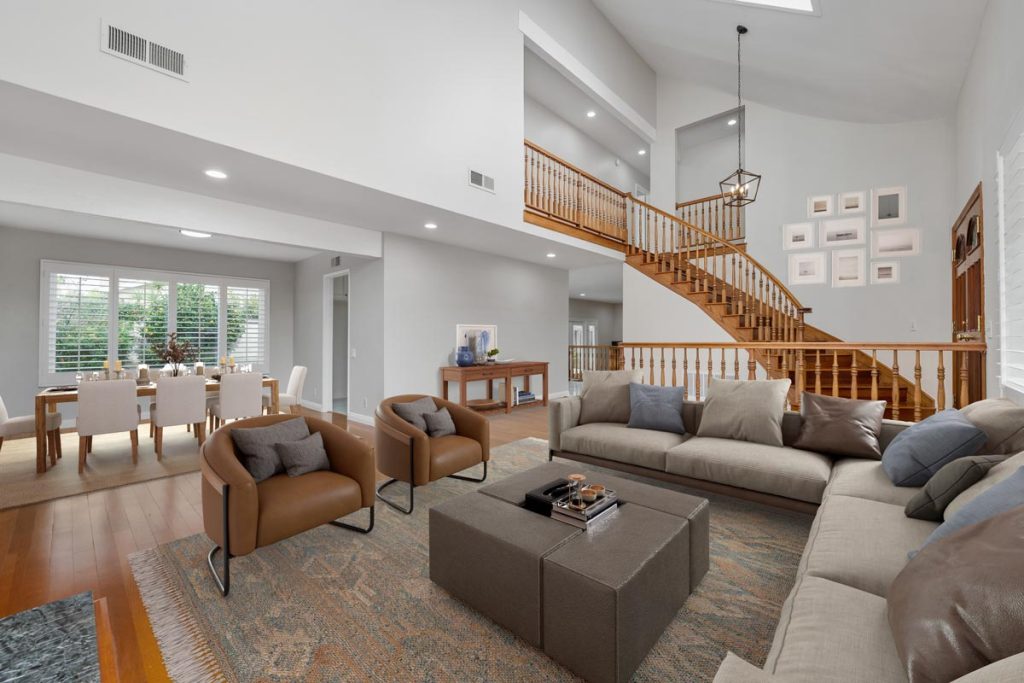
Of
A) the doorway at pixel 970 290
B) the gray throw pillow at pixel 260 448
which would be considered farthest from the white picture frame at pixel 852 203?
the gray throw pillow at pixel 260 448

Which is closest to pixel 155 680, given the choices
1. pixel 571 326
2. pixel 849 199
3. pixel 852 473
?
pixel 852 473

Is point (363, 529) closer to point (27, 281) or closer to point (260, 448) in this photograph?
point (260, 448)

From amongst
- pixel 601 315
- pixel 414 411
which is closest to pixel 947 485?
pixel 414 411

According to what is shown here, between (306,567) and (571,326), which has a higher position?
(571,326)

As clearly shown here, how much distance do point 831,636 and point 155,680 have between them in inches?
85.9

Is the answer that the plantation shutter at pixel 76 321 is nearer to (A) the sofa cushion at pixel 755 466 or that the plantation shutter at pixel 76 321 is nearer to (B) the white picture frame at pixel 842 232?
(A) the sofa cushion at pixel 755 466

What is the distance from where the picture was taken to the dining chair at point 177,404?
4312mm

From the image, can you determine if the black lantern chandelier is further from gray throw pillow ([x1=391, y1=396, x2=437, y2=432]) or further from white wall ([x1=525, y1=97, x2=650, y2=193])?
gray throw pillow ([x1=391, y1=396, x2=437, y2=432])

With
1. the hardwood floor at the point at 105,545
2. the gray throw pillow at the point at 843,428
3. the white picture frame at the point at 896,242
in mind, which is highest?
the white picture frame at the point at 896,242

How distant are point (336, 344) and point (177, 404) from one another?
3.62 m

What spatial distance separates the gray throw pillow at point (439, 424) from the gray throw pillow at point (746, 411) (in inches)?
75.4

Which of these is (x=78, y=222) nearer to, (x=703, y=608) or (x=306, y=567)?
(x=306, y=567)

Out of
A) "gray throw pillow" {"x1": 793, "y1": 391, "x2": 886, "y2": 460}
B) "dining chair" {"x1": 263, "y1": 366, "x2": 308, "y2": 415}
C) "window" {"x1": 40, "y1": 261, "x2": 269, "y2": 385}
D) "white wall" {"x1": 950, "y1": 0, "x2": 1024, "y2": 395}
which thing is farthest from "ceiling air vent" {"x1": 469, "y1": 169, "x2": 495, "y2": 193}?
"window" {"x1": 40, "y1": 261, "x2": 269, "y2": 385}

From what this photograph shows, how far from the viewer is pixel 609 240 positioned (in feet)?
24.2
